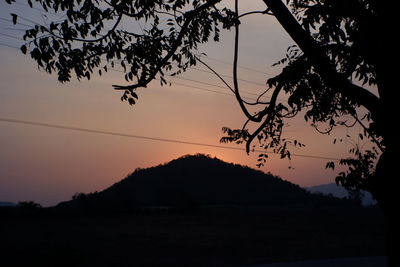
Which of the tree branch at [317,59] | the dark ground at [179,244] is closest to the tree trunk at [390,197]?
the tree branch at [317,59]

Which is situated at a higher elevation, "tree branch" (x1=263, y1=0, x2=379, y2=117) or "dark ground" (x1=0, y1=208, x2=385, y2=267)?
"tree branch" (x1=263, y1=0, x2=379, y2=117)

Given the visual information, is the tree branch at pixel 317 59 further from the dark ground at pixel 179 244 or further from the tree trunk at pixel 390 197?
the dark ground at pixel 179 244

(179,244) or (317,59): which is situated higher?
(317,59)

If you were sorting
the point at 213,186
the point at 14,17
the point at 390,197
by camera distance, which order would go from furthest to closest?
the point at 213,186, the point at 14,17, the point at 390,197

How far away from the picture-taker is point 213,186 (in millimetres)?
99875

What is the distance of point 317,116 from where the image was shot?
967 centimetres

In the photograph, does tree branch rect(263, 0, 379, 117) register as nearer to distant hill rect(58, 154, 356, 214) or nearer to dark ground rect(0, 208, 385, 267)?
dark ground rect(0, 208, 385, 267)

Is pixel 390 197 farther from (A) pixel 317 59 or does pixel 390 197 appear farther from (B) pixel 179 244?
(B) pixel 179 244

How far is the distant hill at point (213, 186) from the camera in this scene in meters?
91.0

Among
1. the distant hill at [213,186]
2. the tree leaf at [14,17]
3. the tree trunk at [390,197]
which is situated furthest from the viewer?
the distant hill at [213,186]

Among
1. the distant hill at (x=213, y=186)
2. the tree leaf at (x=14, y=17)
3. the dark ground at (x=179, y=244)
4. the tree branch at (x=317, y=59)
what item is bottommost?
the dark ground at (x=179, y=244)

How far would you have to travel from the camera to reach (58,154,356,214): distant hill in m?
91.0

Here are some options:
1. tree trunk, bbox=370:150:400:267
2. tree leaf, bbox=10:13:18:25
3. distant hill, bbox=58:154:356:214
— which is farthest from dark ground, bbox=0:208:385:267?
distant hill, bbox=58:154:356:214

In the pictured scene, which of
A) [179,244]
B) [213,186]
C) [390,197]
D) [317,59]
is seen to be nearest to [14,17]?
[317,59]
